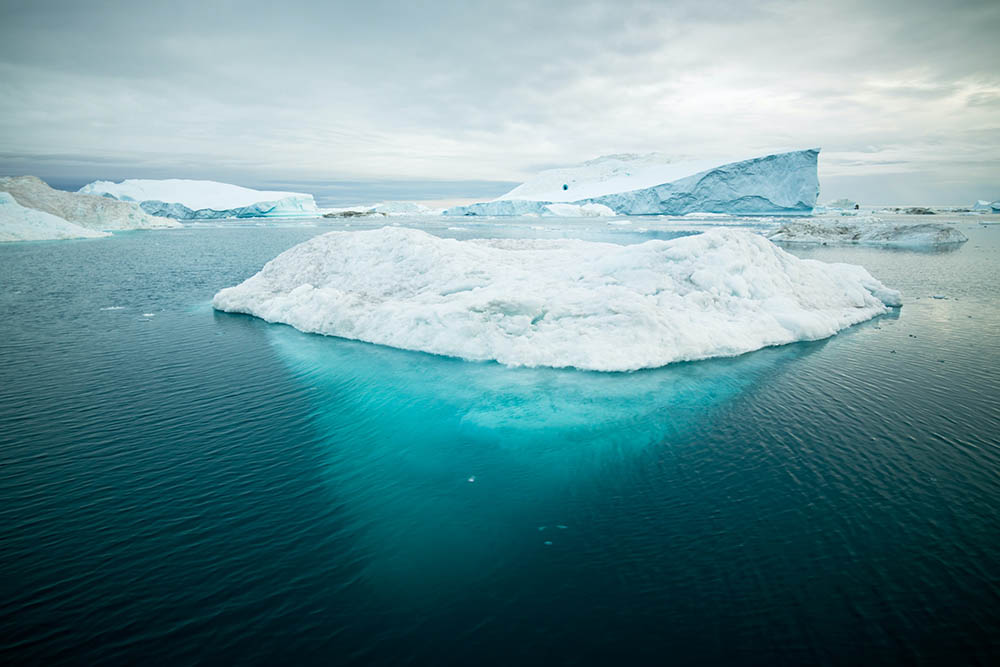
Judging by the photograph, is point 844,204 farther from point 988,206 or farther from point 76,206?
point 76,206

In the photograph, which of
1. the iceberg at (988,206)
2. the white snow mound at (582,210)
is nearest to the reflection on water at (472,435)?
the white snow mound at (582,210)

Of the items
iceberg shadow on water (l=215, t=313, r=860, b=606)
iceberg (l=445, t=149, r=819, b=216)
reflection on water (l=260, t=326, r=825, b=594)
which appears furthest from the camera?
iceberg (l=445, t=149, r=819, b=216)

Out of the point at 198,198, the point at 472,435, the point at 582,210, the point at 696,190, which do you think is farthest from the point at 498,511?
the point at 198,198

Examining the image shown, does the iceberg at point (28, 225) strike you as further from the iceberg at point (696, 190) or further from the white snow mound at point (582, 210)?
the iceberg at point (696, 190)

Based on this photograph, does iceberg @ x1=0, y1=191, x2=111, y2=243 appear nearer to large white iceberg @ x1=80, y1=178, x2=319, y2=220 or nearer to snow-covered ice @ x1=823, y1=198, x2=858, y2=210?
large white iceberg @ x1=80, y1=178, x2=319, y2=220

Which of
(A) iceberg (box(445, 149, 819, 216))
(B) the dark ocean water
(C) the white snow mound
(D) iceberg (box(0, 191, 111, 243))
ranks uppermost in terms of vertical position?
(A) iceberg (box(445, 149, 819, 216))

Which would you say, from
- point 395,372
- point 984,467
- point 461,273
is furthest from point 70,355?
point 984,467

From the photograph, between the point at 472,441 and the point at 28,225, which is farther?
the point at 28,225

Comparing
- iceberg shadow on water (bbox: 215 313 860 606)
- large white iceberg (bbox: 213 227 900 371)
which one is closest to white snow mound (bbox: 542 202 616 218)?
large white iceberg (bbox: 213 227 900 371)
